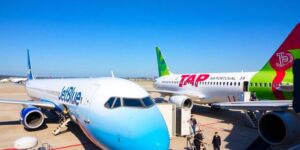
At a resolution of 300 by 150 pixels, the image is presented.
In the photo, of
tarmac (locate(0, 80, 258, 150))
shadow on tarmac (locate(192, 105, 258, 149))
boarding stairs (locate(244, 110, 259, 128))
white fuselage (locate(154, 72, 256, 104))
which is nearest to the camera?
tarmac (locate(0, 80, 258, 150))

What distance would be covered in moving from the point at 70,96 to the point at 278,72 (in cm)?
1318

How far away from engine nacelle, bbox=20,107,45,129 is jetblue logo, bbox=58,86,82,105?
2368 mm

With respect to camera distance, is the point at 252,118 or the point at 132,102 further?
the point at 252,118

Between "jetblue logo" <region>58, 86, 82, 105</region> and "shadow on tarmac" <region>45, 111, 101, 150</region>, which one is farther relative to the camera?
"shadow on tarmac" <region>45, 111, 101, 150</region>

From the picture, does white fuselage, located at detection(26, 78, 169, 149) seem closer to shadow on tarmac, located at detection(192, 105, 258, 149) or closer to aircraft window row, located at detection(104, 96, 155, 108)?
aircraft window row, located at detection(104, 96, 155, 108)

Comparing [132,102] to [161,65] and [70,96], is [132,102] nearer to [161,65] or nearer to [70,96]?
[70,96]

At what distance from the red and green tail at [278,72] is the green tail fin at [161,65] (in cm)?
1473

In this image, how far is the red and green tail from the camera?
48.4ft

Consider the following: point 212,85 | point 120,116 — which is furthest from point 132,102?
point 212,85

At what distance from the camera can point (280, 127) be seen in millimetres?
6719

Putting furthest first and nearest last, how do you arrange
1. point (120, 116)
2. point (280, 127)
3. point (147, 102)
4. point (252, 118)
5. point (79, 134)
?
point (252, 118), point (79, 134), point (147, 102), point (120, 116), point (280, 127)

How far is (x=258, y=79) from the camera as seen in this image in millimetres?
17000

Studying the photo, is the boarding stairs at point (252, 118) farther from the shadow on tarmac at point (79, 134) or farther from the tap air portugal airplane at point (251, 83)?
the shadow on tarmac at point (79, 134)

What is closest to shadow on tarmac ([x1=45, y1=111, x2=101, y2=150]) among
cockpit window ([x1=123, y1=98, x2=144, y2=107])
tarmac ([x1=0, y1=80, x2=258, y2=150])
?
tarmac ([x1=0, y1=80, x2=258, y2=150])
